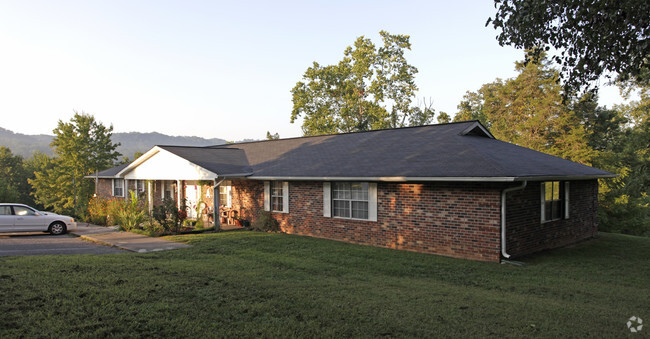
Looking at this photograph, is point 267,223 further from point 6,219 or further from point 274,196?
point 6,219

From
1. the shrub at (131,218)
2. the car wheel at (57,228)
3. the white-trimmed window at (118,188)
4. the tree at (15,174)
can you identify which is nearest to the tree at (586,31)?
the shrub at (131,218)

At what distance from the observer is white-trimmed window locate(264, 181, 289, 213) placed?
16344 millimetres

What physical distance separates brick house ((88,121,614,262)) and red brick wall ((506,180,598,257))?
3 cm

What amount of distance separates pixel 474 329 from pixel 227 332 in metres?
3.12

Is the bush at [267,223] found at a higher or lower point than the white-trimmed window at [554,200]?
lower

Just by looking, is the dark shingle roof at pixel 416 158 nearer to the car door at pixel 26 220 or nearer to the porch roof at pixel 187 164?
the porch roof at pixel 187 164

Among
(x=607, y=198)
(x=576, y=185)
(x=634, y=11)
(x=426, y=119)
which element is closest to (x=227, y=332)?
(x=634, y=11)

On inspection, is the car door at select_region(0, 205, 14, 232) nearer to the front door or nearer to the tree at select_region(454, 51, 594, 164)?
the front door

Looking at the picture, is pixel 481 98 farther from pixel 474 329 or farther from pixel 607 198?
pixel 474 329

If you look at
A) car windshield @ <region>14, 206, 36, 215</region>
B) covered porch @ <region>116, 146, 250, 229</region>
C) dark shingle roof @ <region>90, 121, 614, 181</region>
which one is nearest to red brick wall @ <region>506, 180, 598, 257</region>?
dark shingle roof @ <region>90, 121, 614, 181</region>

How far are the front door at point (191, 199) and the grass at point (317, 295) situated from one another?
9473mm

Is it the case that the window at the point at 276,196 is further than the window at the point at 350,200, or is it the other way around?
the window at the point at 276,196

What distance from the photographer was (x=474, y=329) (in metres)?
5.18

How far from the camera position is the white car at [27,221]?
51.0 ft
